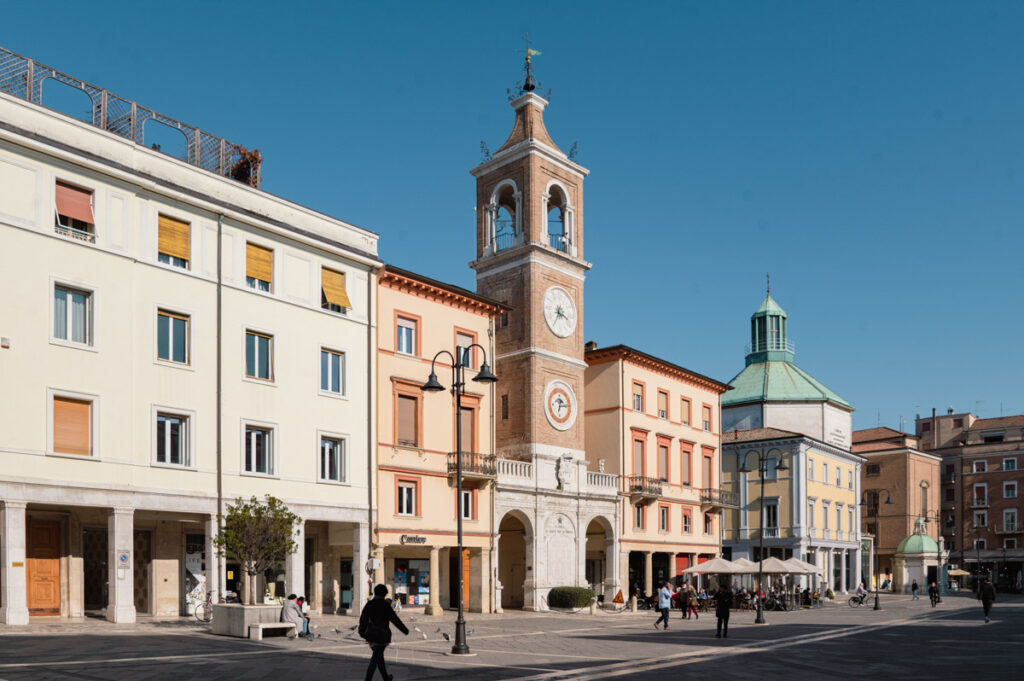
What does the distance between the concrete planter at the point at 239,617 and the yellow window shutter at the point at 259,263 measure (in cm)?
1207

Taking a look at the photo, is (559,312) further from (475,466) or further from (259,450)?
(259,450)

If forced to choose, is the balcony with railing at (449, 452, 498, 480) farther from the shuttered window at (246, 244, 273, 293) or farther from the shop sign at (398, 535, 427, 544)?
the shuttered window at (246, 244, 273, 293)

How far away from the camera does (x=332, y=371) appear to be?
38.1 metres

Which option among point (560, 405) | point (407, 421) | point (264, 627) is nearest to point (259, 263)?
point (407, 421)

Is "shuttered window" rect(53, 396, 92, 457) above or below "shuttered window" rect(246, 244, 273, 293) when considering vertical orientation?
below

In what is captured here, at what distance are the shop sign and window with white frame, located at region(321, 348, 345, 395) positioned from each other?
6.31m

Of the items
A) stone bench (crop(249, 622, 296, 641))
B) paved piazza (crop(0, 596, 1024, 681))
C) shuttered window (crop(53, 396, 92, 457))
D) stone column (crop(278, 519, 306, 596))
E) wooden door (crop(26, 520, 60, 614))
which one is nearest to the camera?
paved piazza (crop(0, 596, 1024, 681))

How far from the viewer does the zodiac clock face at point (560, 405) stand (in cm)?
4847

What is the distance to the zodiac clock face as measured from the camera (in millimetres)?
48469

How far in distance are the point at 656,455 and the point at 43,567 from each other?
34.2 metres

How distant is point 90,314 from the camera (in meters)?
29.7

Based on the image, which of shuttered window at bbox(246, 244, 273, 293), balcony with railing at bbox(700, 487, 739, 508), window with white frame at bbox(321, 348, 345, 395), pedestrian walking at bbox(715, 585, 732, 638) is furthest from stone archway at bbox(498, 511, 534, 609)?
shuttered window at bbox(246, 244, 273, 293)

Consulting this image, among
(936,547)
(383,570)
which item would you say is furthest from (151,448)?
(936,547)

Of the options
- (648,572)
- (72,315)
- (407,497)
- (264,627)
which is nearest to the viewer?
(264,627)
